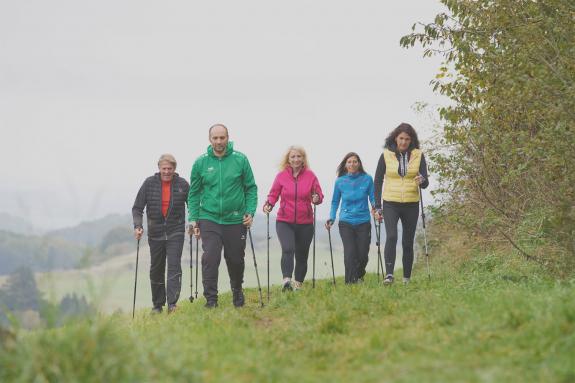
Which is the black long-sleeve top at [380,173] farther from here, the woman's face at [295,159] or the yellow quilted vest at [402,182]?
the woman's face at [295,159]

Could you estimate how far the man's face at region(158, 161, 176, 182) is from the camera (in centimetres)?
1169

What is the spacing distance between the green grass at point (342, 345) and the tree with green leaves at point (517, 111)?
2.34 m

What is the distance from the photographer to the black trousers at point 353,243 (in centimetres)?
1262

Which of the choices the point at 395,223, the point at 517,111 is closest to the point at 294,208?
the point at 395,223

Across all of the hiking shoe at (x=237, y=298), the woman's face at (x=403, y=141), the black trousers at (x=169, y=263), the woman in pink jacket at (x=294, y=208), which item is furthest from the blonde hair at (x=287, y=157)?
the hiking shoe at (x=237, y=298)

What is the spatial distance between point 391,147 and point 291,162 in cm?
203

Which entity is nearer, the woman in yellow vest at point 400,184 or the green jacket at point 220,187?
the green jacket at point 220,187

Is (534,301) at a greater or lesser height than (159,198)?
lesser

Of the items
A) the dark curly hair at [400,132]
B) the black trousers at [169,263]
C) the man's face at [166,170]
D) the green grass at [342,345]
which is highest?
the dark curly hair at [400,132]

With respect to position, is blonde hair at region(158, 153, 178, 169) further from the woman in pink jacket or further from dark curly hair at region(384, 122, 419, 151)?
dark curly hair at region(384, 122, 419, 151)

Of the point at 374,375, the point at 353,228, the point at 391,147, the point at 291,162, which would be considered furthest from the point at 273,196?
the point at 374,375

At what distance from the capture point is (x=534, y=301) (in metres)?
6.92

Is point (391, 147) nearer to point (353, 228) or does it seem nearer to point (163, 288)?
point (353, 228)

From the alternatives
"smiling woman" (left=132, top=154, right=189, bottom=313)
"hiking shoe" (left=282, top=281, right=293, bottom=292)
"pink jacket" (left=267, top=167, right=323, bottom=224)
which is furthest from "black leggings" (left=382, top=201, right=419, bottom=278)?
"smiling woman" (left=132, top=154, right=189, bottom=313)
